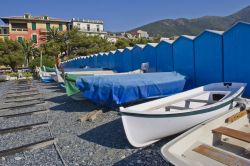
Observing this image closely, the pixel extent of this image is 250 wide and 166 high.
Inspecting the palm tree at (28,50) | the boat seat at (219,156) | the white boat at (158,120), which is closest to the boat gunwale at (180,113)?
the white boat at (158,120)

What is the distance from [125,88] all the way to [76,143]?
112 inches

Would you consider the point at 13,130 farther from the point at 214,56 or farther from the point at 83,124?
the point at 214,56

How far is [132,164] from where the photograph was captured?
497 centimetres

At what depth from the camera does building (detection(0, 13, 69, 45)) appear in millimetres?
62500

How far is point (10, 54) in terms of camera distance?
1641 inches

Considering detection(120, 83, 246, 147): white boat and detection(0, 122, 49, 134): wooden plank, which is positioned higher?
detection(120, 83, 246, 147): white boat

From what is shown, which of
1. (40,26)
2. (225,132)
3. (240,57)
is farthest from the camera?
(40,26)

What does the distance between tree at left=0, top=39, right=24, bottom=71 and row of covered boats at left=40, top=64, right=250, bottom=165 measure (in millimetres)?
35821

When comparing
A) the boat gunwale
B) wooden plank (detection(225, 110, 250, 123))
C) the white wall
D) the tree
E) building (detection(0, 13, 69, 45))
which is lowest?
wooden plank (detection(225, 110, 250, 123))

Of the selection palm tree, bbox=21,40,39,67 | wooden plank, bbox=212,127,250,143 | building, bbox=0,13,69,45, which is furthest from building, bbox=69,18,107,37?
wooden plank, bbox=212,127,250,143

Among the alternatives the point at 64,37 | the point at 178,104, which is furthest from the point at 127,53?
the point at 64,37

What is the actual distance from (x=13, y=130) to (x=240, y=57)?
8195mm

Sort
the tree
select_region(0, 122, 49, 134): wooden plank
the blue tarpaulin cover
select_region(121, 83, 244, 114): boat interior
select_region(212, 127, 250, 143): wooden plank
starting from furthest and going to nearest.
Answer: the tree < the blue tarpaulin cover < select_region(0, 122, 49, 134): wooden plank < select_region(121, 83, 244, 114): boat interior < select_region(212, 127, 250, 143): wooden plank

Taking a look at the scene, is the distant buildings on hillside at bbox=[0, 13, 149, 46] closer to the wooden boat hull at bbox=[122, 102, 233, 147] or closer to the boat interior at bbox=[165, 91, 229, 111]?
the boat interior at bbox=[165, 91, 229, 111]
